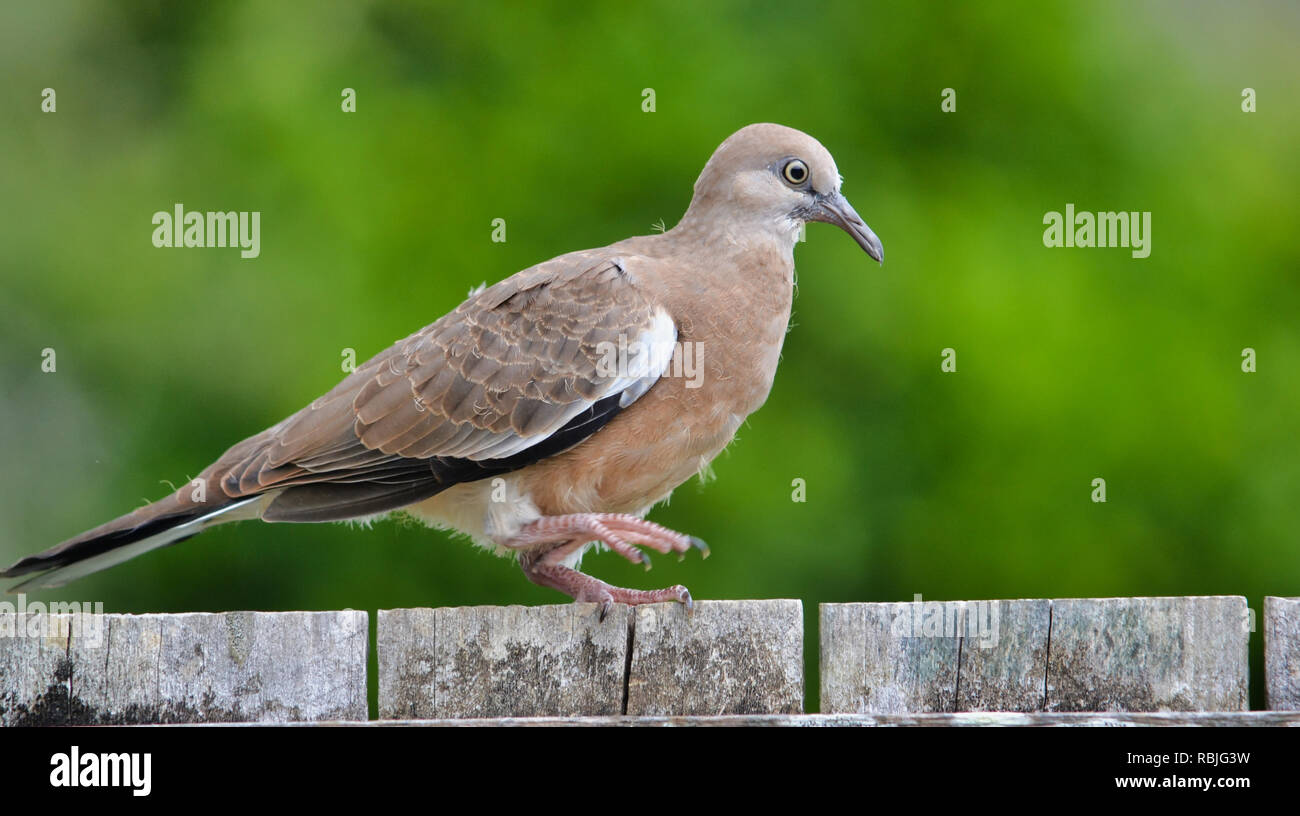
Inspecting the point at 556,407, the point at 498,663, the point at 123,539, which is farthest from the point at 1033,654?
the point at 123,539

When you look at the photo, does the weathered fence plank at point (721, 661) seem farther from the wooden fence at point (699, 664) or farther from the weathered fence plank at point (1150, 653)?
the weathered fence plank at point (1150, 653)

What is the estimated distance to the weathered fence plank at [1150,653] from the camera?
3127 millimetres

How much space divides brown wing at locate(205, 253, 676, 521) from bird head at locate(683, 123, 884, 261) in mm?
459

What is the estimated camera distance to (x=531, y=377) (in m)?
4.31

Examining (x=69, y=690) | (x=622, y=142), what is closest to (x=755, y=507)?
(x=622, y=142)

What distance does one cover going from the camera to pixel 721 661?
316cm

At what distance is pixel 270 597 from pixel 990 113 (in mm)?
3753

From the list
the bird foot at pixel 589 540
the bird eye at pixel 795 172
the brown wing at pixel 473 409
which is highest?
the bird eye at pixel 795 172


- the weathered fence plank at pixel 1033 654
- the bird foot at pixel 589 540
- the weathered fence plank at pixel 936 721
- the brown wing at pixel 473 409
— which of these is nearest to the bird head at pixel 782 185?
the brown wing at pixel 473 409

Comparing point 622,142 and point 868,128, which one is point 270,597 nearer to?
point 622,142

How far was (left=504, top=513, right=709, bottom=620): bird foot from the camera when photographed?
3799 millimetres

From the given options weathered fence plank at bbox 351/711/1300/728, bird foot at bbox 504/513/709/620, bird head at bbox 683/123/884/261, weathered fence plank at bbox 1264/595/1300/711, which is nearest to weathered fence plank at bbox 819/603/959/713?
weathered fence plank at bbox 351/711/1300/728

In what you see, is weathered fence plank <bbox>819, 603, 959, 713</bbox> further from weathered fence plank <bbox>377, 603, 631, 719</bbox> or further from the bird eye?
the bird eye

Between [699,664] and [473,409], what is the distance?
4.60ft
